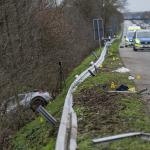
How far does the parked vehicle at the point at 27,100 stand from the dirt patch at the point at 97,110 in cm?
229

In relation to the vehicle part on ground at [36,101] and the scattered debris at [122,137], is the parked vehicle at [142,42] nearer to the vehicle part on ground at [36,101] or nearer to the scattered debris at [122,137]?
the vehicle part on ground at [36,101]

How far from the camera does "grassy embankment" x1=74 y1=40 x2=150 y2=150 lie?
846 cm

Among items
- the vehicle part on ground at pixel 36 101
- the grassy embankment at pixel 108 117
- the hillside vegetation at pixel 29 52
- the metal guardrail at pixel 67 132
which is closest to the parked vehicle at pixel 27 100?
the vehicle part on ground at pixel 36 101

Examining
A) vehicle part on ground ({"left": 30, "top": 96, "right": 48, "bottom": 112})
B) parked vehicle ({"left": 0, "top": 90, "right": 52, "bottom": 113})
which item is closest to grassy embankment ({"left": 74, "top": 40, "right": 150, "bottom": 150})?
parked vehicle ({"left": 0, "top": 90, "right": 52, "bottom": 113})

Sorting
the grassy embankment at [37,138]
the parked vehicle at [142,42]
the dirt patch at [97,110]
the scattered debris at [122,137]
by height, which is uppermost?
the scattered debris at [122,137]

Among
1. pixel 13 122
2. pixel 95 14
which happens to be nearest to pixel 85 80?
pixel 13 122

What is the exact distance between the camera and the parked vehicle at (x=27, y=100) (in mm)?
16406

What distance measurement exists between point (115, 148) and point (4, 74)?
27.1 feet

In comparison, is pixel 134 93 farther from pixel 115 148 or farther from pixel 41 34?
pixel 41 34

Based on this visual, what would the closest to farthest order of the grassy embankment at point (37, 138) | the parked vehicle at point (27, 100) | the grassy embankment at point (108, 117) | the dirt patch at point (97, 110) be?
the grassy embankment at point (108, 117), the dirt patch at point (97, 110), the grassy embankment at point (37, 138), the parked vehicle at point (27, 100)

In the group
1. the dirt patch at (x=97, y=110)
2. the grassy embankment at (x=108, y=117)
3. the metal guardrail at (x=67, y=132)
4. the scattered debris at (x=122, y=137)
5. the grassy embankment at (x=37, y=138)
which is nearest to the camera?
the metal guardrail at (x=67, y=132)

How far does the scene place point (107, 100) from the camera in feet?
43.1

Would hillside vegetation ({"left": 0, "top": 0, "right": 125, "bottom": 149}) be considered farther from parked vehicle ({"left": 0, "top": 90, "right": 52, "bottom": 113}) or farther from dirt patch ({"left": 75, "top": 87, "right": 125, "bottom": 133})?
dirt patch ({"left": 75, "top": 87, "right": 125, "bottom": 133})

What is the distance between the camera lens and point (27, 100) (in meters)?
19.6
